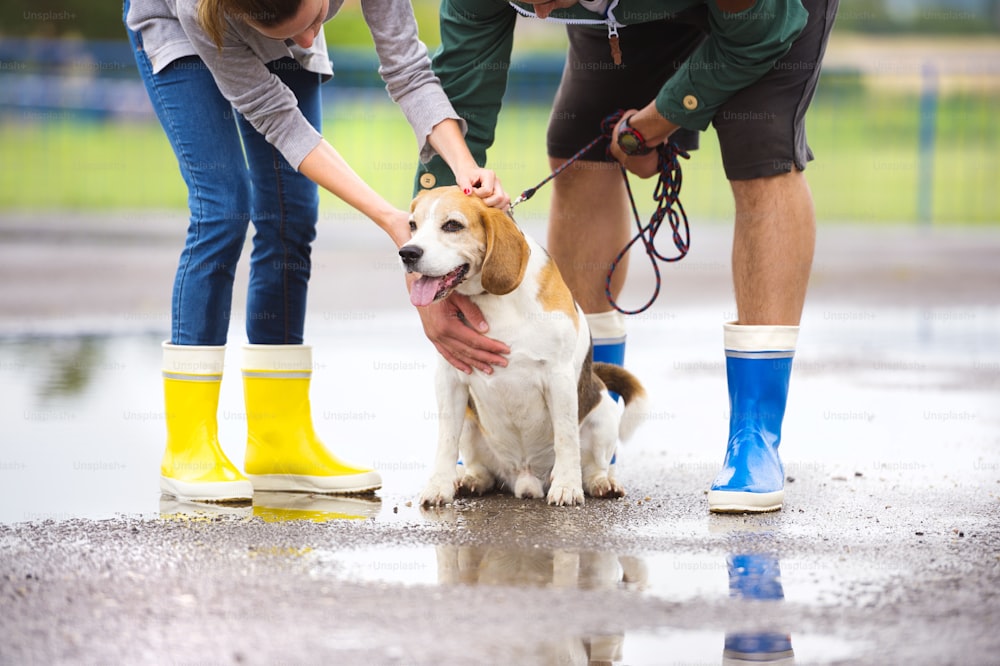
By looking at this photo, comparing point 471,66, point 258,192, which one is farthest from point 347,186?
point 471,66

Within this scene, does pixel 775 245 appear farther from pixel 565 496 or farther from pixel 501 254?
pixel 565 496

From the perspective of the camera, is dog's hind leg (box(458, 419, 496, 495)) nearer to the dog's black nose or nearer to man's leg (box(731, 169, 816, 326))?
the dog's black nose

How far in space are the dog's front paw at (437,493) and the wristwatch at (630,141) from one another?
112 centimetres

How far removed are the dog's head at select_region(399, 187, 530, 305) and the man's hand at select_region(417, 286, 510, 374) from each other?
0.08 meters

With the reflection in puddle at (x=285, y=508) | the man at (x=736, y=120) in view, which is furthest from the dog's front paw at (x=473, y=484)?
the man at (x=736, y=120)

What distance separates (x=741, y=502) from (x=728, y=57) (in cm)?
119

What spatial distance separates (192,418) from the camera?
12.1ft

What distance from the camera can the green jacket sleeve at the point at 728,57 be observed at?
3.49 metres

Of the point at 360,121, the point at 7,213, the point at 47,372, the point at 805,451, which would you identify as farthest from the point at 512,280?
the point at 7,213

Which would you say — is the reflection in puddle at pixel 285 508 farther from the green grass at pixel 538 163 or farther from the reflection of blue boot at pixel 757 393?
the green grass at pixel 538 163

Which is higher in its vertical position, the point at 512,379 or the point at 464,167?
the point at 464,167

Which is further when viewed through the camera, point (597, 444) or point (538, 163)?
point (538, 163)

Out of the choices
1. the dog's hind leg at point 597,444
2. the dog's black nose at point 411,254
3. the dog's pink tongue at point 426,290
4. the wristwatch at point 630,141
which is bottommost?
the dog's hind leg at point 597,444

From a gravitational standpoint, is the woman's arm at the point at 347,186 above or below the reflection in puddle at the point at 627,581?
above
